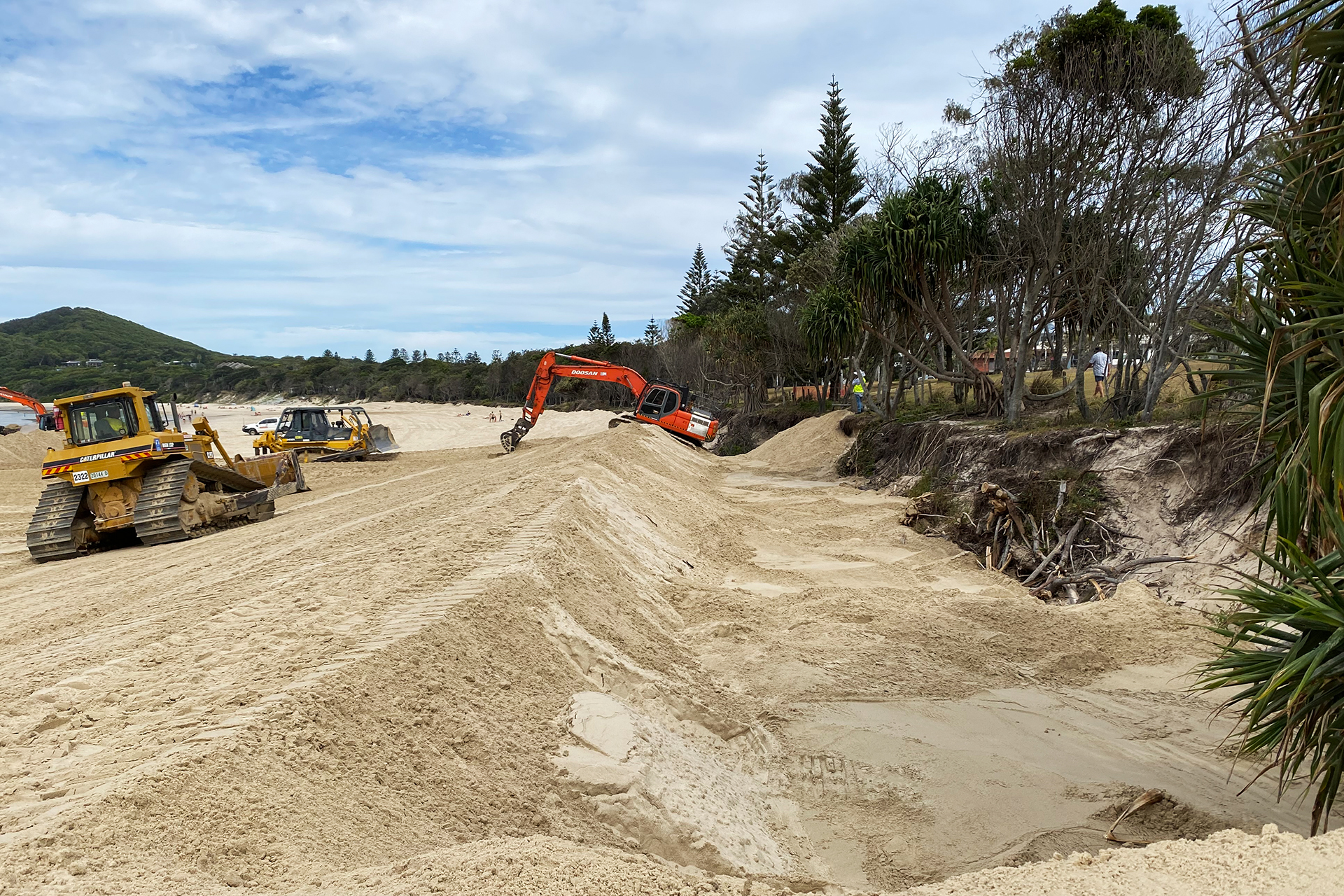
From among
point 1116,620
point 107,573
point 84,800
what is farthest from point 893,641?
point 107,573

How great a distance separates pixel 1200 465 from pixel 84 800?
11.3 meters

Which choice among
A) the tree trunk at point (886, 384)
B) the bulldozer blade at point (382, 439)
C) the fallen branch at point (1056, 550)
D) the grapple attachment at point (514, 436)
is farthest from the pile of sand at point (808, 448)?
Answer: the bulldozer blade at point (382, 439)

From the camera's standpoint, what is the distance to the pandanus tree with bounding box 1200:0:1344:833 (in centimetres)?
345

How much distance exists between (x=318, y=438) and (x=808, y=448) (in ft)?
51.2

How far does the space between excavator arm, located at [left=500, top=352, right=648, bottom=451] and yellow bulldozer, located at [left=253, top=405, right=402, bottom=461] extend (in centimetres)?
476

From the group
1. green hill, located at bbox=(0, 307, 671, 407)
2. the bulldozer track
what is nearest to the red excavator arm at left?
green hill, located at bbox=(0, 307, 671, 407)

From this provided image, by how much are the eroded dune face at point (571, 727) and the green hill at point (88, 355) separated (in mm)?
97414

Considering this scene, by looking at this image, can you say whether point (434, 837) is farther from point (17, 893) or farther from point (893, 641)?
point (893, 641)

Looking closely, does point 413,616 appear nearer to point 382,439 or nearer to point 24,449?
point 382,439

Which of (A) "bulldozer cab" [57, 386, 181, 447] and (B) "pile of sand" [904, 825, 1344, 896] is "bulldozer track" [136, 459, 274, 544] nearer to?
(A) "bulldozer cab" [57, 386, 181, 447]

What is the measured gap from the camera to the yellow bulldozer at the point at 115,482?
447 inches

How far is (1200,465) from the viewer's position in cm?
963

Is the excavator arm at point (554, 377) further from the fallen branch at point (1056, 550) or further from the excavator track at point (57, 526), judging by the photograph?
the fallen branch at point (1056, 550)

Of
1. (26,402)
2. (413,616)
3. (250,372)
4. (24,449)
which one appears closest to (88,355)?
(250,372)
